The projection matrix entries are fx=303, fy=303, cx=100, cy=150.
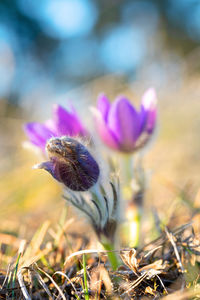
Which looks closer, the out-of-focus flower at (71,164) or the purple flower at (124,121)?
the out-of-focus flower at (71,164)

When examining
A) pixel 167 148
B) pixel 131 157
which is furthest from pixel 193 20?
pixel 131 157

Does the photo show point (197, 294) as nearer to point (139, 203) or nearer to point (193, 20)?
point (139, 203)

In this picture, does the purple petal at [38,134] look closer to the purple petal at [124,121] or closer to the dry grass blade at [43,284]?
the purple petal at [124,121]

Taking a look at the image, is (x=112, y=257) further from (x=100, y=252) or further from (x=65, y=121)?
(x=65, y=121)

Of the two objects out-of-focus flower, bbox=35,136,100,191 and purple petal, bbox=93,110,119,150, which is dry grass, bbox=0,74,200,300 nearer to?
out-of-focus flower, bbox=35,136,100,191

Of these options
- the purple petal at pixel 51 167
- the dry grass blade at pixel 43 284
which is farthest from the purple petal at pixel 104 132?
the dry grass blade at pixel 43 284

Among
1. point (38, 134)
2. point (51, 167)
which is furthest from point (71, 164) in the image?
point (38, 134)

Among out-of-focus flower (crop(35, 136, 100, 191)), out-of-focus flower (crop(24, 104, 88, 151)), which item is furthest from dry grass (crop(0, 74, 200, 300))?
out-of-focus flower (crop(24, 104, 88, 151))
